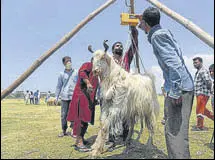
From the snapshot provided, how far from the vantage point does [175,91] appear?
305 cm

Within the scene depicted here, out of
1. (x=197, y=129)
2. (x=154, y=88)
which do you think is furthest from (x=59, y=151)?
(x=197, y=129)

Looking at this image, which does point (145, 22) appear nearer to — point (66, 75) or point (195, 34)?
point (195, 34)

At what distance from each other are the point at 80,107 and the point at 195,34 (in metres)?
2.69

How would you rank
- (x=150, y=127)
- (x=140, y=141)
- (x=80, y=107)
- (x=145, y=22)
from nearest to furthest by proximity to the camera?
1. (x=145, y=22)
2. (x=150, y=127)
3. (x=80, y=107)
4. (x=140, y=141)

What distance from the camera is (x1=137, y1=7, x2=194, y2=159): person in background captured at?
305cm

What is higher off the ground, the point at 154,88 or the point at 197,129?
the point at 154,88

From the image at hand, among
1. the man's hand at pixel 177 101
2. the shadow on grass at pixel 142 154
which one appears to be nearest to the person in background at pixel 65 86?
the shadow on grass at pixel 142 154

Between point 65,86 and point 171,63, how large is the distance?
450 cm

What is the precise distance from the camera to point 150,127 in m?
4.92

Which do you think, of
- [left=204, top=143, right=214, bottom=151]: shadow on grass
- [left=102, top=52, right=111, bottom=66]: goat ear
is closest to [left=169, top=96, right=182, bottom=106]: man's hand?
[left=102, top=52, right=111, bottom=66]: goat ear

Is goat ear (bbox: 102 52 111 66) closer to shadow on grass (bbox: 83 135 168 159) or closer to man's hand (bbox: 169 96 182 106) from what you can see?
shadow on grass (bbox: 83 135 168 159)

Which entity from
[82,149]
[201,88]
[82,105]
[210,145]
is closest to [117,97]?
[82,105]

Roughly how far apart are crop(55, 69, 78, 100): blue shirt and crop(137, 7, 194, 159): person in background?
4.10 meters

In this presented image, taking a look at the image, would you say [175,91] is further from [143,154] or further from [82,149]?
[82,149]
